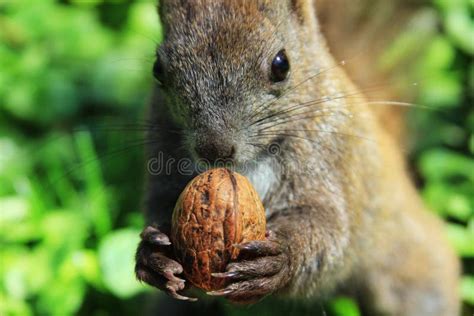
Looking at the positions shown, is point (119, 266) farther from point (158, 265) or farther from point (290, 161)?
point (290, 161)

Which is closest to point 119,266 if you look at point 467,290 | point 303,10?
point 303,10

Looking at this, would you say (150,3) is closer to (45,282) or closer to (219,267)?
(45,282)

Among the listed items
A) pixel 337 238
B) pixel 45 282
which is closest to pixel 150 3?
pixel 45 282

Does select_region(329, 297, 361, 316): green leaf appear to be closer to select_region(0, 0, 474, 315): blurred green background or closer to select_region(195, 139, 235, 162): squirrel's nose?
select_region(0, 0, 474, 315): blurred green background

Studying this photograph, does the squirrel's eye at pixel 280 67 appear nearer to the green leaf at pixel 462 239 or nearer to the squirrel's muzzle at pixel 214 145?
the squirrel's muzzle at pixel 214 145

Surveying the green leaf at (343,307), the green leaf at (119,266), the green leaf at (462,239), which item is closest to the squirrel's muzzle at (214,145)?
the green leaf at (119,266)

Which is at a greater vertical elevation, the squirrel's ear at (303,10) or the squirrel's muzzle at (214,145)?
the squirrel's ear at (303,10)

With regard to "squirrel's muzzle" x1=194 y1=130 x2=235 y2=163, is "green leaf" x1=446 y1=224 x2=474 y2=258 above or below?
below

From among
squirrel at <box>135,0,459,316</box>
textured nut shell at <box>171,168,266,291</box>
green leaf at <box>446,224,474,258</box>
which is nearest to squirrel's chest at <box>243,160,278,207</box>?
squirrel at <box>135,0,459,316</box>
